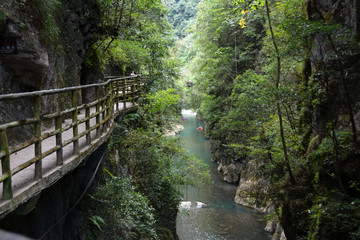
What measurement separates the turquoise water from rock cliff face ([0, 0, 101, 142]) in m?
9.47

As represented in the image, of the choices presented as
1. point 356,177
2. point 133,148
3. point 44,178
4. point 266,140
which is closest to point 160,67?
point 133,148

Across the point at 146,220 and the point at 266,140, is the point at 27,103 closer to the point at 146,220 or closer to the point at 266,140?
the point at 146,220

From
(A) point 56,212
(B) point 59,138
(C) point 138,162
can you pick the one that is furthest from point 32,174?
(C) point 138,162

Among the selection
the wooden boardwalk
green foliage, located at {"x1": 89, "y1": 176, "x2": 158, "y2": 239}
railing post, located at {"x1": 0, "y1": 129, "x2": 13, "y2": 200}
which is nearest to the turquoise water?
green foliage, located at {"x1": 89, "y1": 176, "x2": 158, "y2": 239}

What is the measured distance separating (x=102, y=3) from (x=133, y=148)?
658 cm

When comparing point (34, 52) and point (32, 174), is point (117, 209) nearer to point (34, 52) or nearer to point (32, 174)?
point (32, 174)

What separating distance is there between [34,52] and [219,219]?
15.1 m

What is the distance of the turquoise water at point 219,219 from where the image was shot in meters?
15.6

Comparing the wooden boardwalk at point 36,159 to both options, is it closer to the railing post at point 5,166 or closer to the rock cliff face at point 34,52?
the railing post at point 5,166

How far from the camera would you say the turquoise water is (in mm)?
15625

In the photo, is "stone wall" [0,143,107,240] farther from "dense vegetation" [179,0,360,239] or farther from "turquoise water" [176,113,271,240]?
"turquoise water" [176,113,271,240]

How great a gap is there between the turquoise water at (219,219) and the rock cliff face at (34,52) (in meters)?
9.47

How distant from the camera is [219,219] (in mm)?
17328

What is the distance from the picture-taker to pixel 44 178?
3689mm
